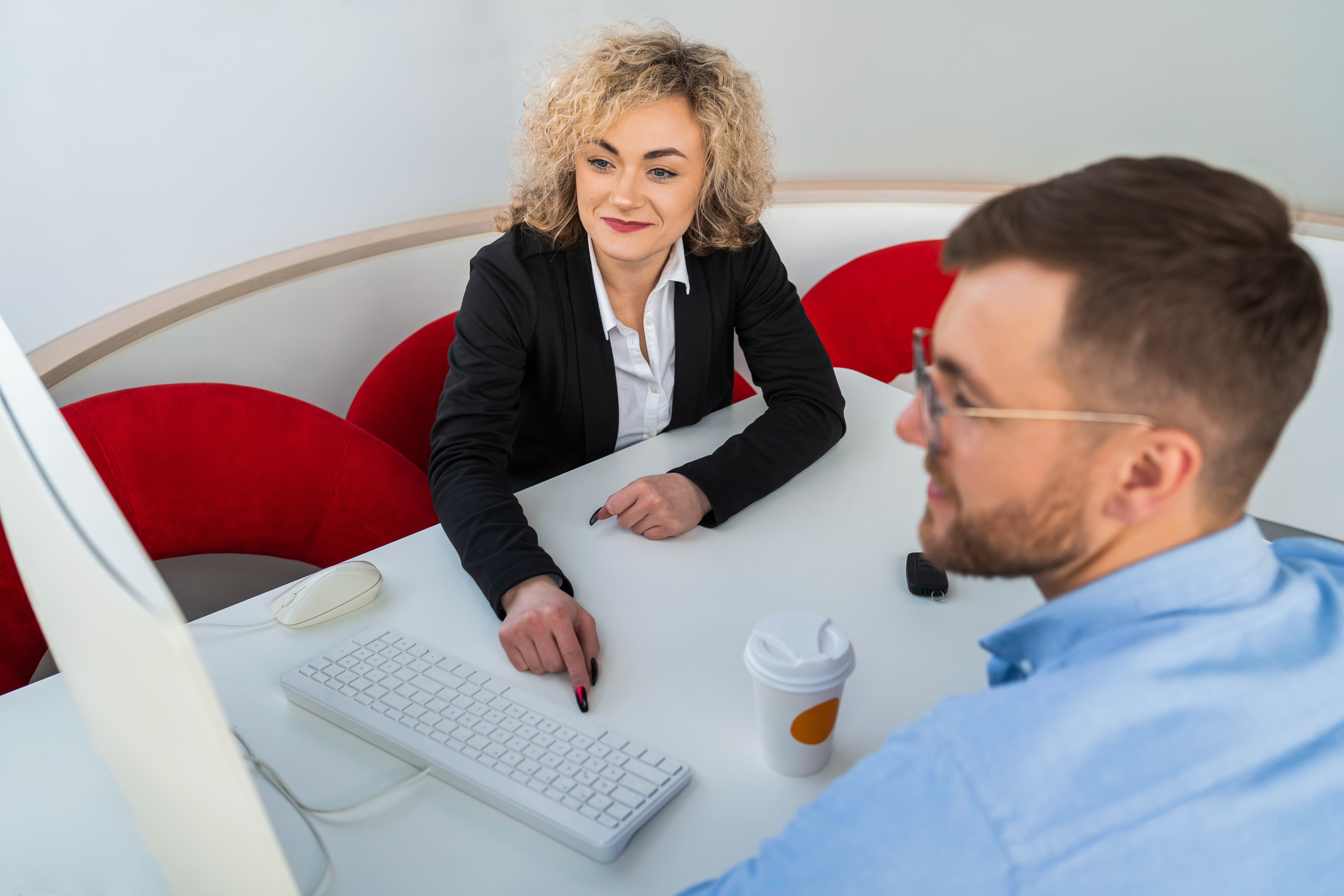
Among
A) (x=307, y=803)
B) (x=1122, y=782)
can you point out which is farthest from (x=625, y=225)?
(x=1122, y=782)

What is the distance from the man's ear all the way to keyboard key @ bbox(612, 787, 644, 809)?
17.5 inches

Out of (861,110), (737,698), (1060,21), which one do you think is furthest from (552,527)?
(1060,21)

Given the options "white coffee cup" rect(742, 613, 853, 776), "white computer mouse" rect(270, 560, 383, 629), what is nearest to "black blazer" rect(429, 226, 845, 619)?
"white computer mouse" rect(270, 560, 383, 629)

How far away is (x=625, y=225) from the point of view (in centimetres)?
144

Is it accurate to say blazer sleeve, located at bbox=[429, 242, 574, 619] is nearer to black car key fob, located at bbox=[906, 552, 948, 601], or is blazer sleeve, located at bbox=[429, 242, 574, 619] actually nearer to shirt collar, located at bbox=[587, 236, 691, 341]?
shirt collar, located at bbox=[587, 236, 691, 341]

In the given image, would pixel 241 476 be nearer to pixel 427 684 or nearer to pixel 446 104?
pixel 427 684

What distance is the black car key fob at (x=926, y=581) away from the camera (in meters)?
1.02

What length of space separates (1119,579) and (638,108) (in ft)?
3.52

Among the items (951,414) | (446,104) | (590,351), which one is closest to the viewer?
(951,414)

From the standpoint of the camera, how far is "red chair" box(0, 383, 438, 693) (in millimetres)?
1331

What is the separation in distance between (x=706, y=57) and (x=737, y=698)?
3.59 feet

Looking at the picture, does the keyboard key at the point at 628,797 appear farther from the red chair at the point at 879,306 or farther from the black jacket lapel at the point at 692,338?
the red chair at the point at 879,306

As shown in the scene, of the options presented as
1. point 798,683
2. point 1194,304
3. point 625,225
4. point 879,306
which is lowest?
point 879,306

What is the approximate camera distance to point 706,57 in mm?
1477
